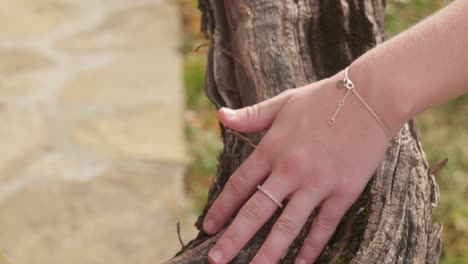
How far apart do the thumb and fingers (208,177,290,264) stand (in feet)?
0.39

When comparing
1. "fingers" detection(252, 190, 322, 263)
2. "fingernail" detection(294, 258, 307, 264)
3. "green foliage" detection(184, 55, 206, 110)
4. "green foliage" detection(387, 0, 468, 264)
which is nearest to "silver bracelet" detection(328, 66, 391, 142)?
"fingers" detection(252, 190, 322, 263)

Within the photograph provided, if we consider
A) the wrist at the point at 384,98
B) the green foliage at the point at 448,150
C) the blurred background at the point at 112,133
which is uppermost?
the wrist at the point at 384,98

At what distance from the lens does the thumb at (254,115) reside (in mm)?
1255

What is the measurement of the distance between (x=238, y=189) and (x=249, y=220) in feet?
0.29

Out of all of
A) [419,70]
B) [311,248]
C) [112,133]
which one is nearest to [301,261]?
[311,248]

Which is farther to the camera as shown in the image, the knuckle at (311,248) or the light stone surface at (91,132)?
the light stone surface at (91,132)

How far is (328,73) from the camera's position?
146cm

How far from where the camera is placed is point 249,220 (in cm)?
119

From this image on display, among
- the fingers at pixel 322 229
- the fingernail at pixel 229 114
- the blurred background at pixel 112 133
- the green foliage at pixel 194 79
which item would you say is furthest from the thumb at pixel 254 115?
the green foliage at pixel 194 79

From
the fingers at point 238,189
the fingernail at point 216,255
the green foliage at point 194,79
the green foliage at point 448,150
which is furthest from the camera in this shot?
the green foliage at point 194,79

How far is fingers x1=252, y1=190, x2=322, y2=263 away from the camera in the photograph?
1.16 metres

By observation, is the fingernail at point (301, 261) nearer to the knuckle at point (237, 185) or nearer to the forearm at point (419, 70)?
the knuckle at point (237, 185)

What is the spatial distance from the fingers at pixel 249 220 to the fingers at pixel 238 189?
0.04 metres

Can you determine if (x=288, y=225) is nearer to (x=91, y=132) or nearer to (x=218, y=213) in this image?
(x=218, y=213)
